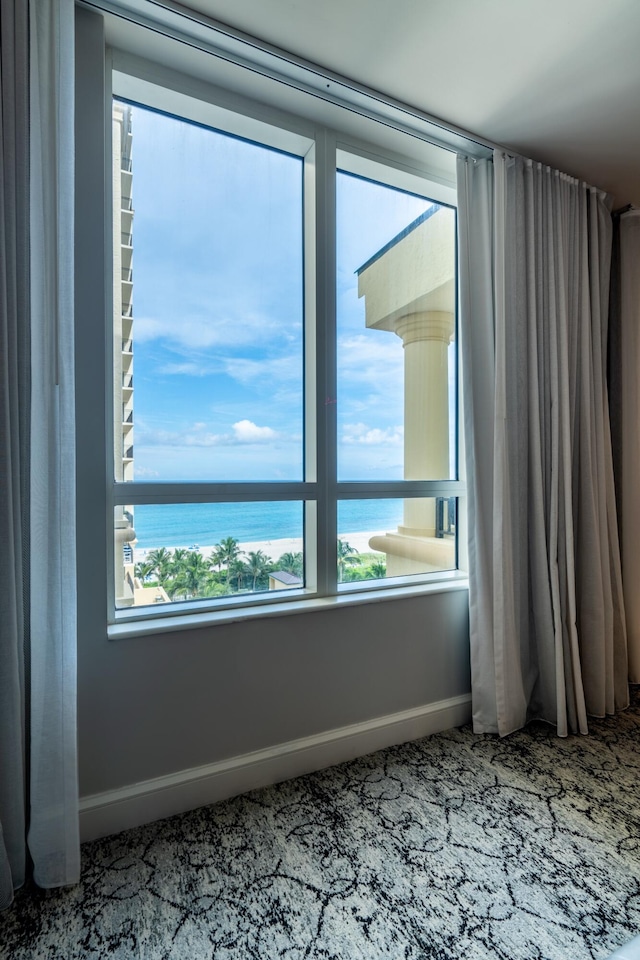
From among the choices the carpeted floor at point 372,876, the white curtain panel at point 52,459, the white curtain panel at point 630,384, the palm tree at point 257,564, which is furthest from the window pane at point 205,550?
the white curtain panel at point 630,384

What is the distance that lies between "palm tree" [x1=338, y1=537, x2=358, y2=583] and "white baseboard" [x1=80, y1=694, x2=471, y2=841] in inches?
24.9

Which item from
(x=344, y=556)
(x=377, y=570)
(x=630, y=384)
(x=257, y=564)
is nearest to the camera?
(x=257, y=564)

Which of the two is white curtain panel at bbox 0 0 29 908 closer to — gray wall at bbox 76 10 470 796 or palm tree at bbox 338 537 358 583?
gray wall at bbox 76 10 470 796

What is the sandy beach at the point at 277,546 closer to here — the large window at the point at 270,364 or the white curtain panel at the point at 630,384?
the large window at the point at 270,364

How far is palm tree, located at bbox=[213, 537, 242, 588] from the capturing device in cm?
200

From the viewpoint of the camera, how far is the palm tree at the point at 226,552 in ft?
6.55

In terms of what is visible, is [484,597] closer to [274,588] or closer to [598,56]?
[274,588]

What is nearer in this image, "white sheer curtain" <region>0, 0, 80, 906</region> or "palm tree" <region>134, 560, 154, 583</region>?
"white sheer curtain" <region>0, 0, 80, 906</region>

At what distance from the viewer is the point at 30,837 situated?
1414 millimetres

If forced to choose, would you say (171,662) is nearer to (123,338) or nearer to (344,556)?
(344,556)

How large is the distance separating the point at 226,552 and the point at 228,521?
123mm

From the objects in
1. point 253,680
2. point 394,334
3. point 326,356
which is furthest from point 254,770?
point 394,334

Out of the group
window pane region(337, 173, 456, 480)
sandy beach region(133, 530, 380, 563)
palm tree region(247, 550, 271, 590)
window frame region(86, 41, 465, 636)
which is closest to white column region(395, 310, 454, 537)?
window pane region(337, 173, 456, 480)

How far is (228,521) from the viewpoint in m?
2.00
